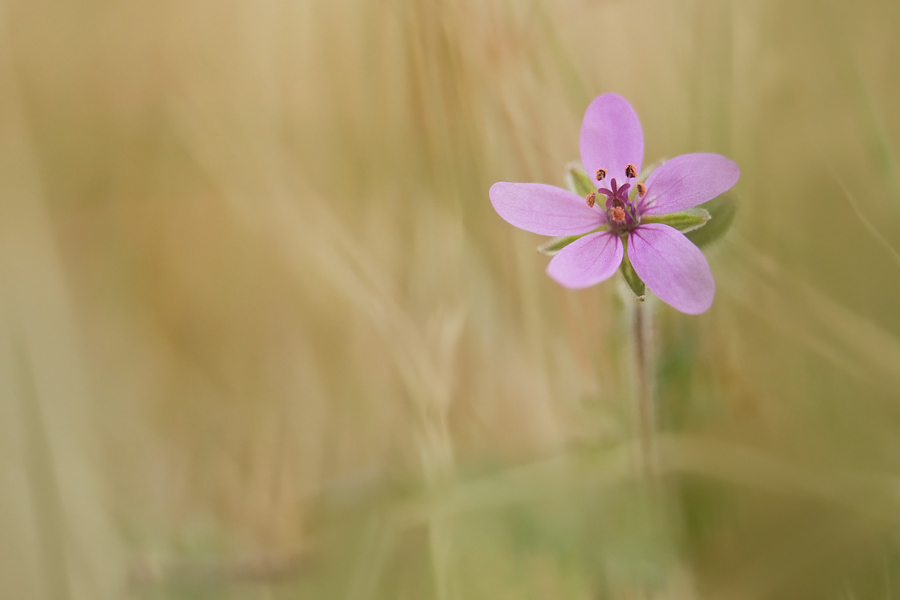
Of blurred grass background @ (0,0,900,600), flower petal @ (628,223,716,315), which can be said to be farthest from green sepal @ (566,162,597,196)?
blurred grass background @ (0,0,900,600)

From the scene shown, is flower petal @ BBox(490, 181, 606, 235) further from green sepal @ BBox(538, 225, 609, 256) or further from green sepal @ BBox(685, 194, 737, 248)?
green sepal @ BBox(685, 194, 737, 248)

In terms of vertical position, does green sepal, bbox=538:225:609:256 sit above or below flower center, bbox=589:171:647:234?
below

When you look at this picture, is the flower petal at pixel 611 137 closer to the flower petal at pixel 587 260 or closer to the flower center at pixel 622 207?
the flower center at pixel 622 207

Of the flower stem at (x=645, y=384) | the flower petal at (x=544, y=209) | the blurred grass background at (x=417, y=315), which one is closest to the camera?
the flower petal at (x=544, y=209)

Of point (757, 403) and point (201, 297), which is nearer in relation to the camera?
point (757, 403)

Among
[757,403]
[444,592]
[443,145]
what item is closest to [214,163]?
[443,145]

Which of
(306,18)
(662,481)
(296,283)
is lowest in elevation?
(662,481)

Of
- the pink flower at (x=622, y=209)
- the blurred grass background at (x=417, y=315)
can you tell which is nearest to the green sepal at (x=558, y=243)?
the pink flower at (x=622, y=209)

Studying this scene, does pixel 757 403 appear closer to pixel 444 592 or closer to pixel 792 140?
pixel 792 140
